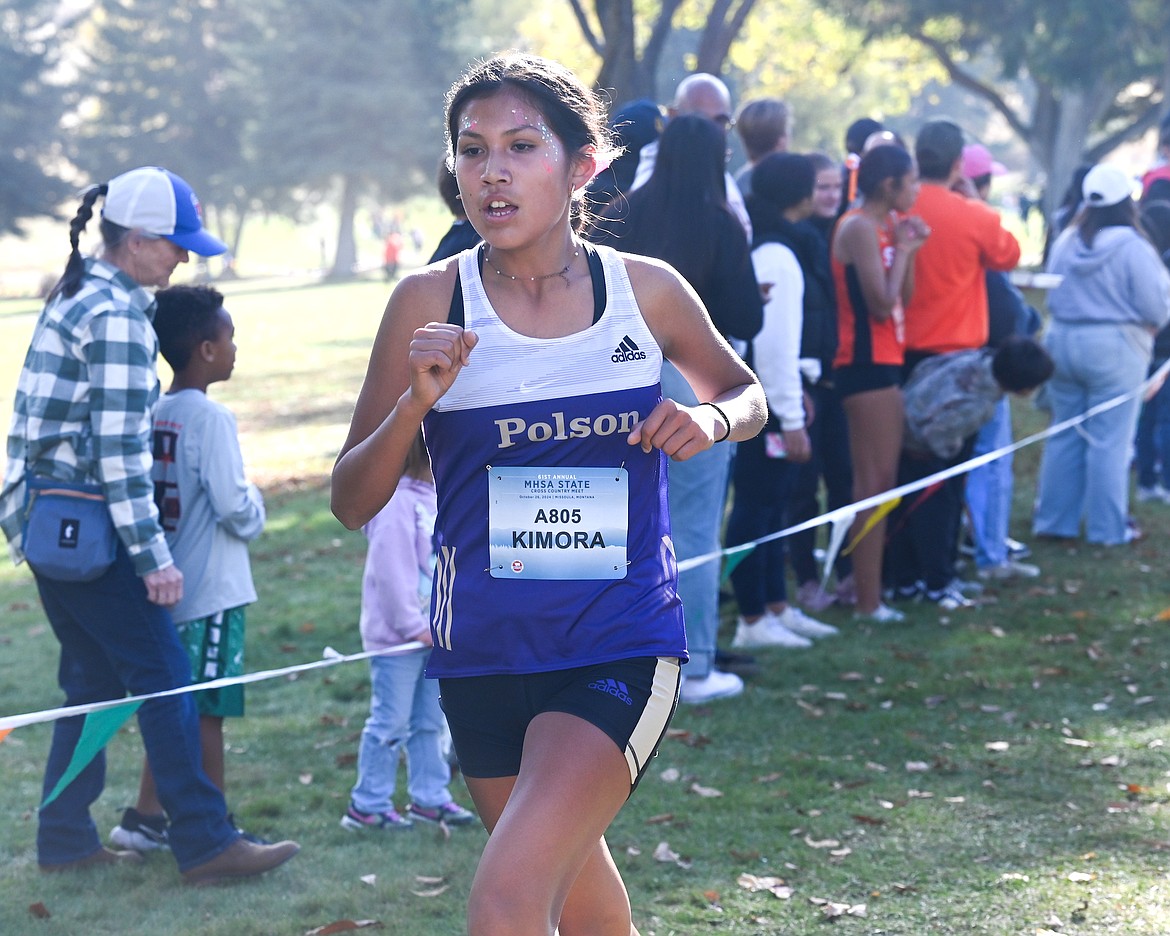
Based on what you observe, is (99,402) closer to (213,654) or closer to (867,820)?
(213,654)

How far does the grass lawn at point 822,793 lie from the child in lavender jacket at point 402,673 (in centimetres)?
14

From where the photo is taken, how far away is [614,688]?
122 inches

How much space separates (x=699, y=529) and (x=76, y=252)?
10.2 ft

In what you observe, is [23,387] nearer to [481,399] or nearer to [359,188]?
[481,399]

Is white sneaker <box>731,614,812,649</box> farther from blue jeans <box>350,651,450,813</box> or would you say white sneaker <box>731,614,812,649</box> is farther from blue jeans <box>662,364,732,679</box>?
blue jeans <box>350,651,450,813</box>

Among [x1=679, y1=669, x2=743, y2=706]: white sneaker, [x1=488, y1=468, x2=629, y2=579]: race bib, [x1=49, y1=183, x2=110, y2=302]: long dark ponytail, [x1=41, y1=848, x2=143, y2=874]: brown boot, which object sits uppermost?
[x1=49, y1=183, x2=110, y2=302]: long dark ponytail

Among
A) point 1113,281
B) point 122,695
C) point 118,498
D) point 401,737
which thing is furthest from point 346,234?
point 118,498

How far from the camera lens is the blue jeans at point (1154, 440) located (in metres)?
11.7

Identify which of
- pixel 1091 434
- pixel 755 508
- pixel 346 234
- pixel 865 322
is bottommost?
pixel 755 508

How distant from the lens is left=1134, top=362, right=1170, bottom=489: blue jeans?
11695mm

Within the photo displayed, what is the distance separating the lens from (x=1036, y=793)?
5.81 meters

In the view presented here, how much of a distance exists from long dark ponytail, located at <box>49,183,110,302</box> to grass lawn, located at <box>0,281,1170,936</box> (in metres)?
1.97

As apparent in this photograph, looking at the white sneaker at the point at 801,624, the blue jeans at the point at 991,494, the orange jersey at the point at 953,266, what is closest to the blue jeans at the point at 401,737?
the white sneaker at the point at 801,624

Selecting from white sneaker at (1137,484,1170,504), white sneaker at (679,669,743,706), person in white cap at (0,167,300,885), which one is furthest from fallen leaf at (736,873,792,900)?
white sneaker at (1137,484,1170,504)
